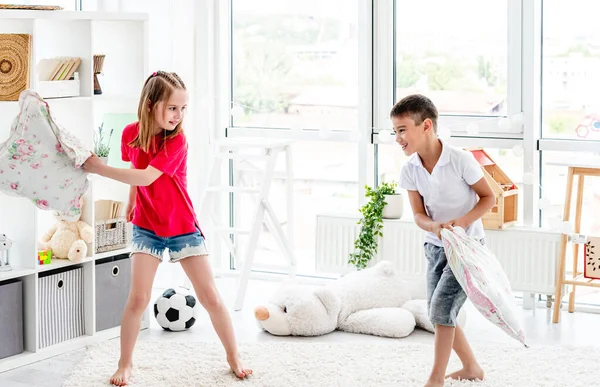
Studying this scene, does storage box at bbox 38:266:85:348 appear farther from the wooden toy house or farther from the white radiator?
the wooden toy house

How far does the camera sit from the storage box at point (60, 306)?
3.55 m

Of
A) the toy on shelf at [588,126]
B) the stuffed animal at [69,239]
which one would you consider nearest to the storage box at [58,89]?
the stuffed animal at [69,239]

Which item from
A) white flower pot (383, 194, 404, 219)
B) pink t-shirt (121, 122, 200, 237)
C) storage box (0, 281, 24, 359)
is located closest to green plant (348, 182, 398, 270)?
white flower pot (383, 194, 404, 219)

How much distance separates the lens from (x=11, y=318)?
344cm

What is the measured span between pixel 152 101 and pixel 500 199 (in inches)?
68.8

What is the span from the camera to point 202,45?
191 inches

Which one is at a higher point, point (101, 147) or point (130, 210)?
point (101, 147)

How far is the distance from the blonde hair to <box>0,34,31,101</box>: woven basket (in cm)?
56

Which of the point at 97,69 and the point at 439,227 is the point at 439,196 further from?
the point at 97,69

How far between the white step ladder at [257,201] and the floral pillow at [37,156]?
4.62ft

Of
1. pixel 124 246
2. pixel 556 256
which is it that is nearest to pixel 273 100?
pixel 124 246

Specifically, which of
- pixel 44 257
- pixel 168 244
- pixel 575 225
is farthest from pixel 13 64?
pixel 575 225

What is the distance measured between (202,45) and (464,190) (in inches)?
91.5

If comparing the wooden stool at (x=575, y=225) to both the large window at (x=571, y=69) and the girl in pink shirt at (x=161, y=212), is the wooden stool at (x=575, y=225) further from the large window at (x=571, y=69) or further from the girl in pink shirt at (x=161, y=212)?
the girl in pink shirt at (x=161, y=212)
